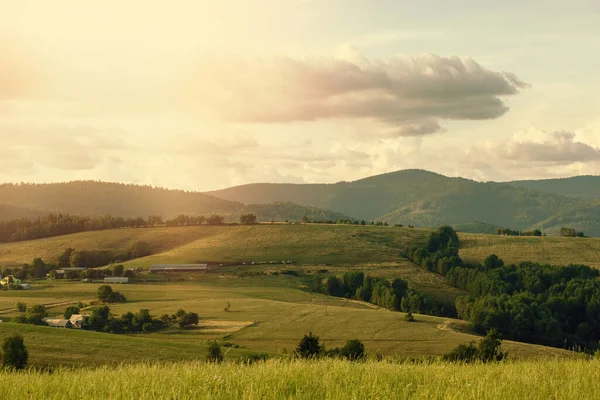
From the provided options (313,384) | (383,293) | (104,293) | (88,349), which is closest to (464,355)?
(313,384)

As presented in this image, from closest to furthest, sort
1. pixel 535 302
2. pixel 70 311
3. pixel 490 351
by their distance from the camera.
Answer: pixel 490 351 → pixel 70 311 → pixel 535 302

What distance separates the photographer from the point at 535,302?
523ft

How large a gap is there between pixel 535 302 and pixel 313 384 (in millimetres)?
160761

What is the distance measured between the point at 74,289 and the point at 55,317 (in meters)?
42.8

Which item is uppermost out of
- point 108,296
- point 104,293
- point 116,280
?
point 116,280

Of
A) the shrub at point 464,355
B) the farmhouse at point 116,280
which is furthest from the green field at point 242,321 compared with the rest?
the shrub at point 464,355

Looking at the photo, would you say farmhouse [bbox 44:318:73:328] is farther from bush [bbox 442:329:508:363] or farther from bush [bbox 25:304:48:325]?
bush [bbox 442:329:508:363]

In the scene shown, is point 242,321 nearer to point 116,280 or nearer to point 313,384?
point 116,280

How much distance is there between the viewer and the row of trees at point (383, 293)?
541 ft

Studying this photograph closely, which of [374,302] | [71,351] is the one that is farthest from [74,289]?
[71,351]

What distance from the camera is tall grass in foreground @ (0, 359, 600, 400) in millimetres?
11219

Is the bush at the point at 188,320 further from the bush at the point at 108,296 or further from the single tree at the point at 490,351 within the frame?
the single tree at the point at 490,351

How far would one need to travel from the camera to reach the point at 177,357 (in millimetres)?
58719

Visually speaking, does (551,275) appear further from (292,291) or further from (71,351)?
(71,351)
